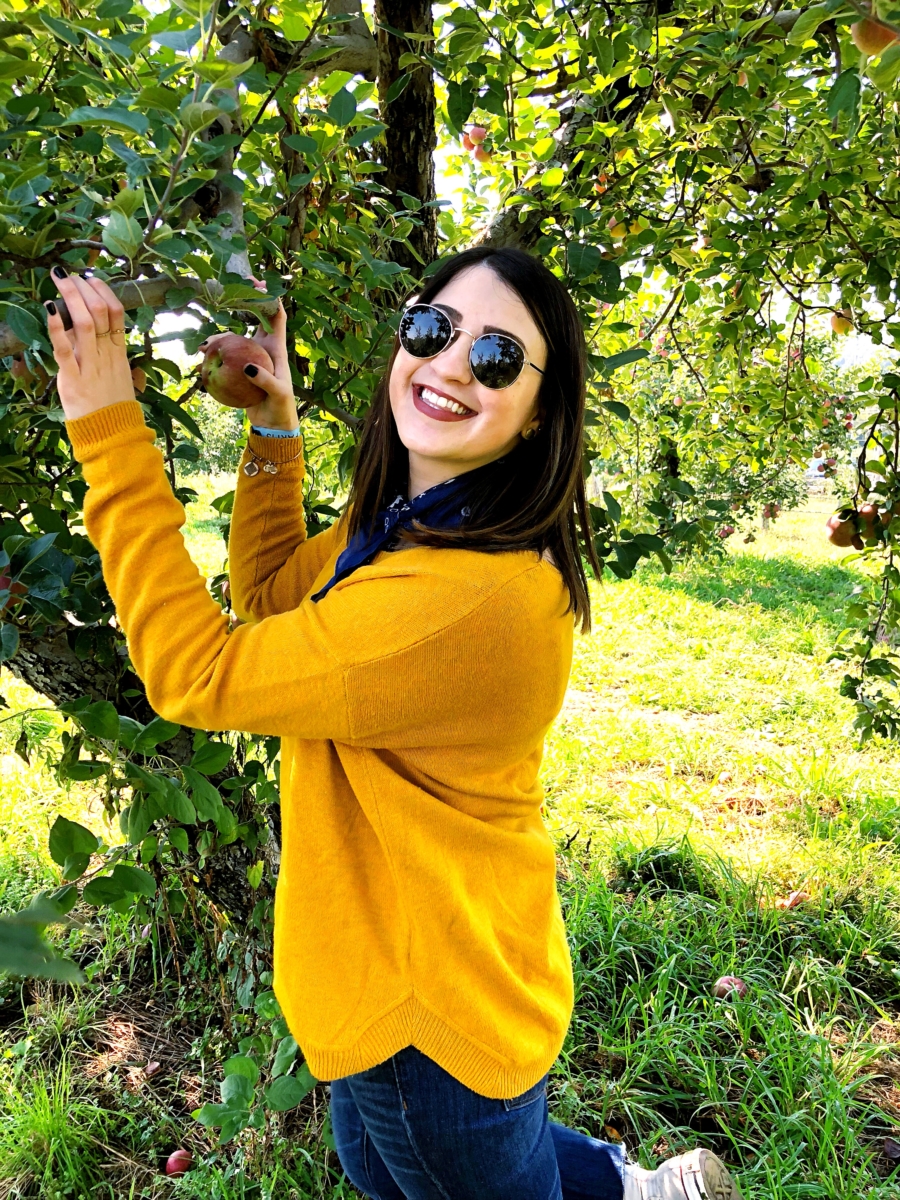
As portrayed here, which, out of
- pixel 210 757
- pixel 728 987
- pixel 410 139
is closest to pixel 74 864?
pixel 210 757

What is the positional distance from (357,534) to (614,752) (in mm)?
2818

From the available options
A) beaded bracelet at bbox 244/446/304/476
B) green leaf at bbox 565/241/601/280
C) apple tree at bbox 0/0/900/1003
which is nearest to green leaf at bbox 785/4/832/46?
apple tree at bbox 0/0/900/1003

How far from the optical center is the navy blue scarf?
991 mm

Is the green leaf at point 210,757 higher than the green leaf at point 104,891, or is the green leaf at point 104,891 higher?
the green leaf at point 210,757

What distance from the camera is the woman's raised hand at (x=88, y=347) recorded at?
74cm

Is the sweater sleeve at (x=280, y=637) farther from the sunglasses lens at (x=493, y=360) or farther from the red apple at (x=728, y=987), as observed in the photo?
the red apple at (x=728, y=987)

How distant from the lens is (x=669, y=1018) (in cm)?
204

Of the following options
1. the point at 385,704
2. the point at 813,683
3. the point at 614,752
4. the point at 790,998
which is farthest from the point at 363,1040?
the point at 813,683

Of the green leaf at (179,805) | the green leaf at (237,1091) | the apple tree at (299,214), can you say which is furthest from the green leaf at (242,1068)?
the green leaf at (179,805)

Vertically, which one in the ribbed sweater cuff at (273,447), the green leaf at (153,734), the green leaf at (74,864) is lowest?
the green leaf at (74,864)

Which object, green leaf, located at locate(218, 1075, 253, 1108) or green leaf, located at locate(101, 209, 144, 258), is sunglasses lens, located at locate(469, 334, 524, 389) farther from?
green leaf, located at locate(218, 1075, 253, 1108)

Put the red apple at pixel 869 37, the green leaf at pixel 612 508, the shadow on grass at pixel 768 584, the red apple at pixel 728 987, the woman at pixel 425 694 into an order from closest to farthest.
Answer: the red apple at pixel 869 37 < the woman at pixel 425 694 < the green leaf at pixel 612 508 < the red apple at pixel 728 987 < the shadow on grass at pixel 768 584

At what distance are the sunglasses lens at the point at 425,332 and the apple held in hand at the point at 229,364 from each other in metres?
0.19

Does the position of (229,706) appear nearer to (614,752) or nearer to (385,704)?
(385,704)
